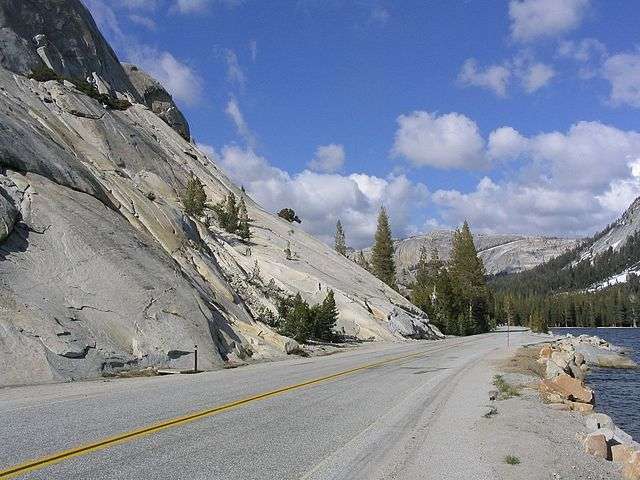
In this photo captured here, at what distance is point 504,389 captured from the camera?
16.9m

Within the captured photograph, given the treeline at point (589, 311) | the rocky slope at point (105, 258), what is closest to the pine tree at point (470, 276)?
the rocky slope at point (105, 258)

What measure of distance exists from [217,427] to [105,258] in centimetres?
1647

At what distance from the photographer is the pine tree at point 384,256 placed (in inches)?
3735

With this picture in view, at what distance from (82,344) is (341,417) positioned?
35.6 ft

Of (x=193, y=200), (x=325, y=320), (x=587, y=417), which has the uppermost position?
(x=193, y=200)

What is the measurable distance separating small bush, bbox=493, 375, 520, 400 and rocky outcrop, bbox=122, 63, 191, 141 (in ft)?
223

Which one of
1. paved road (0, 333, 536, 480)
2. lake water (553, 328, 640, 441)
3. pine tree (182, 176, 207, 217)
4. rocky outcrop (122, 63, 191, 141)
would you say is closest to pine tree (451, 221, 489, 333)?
rocky outcrop (122, 63, 191, 141)

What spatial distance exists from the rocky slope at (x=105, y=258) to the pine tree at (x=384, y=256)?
91.7 feet

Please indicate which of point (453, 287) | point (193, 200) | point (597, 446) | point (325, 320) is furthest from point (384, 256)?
point (597, 446)

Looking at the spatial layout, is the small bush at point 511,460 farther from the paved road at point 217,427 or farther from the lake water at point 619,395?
the lake water at point 619,395

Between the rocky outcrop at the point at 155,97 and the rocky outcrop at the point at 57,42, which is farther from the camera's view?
the rocky outcrop at the point at 155,97

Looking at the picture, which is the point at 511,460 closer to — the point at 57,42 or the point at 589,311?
the point at 57,42

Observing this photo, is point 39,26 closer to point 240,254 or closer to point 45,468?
point 240,254

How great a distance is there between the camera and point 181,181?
6219 centimetres
